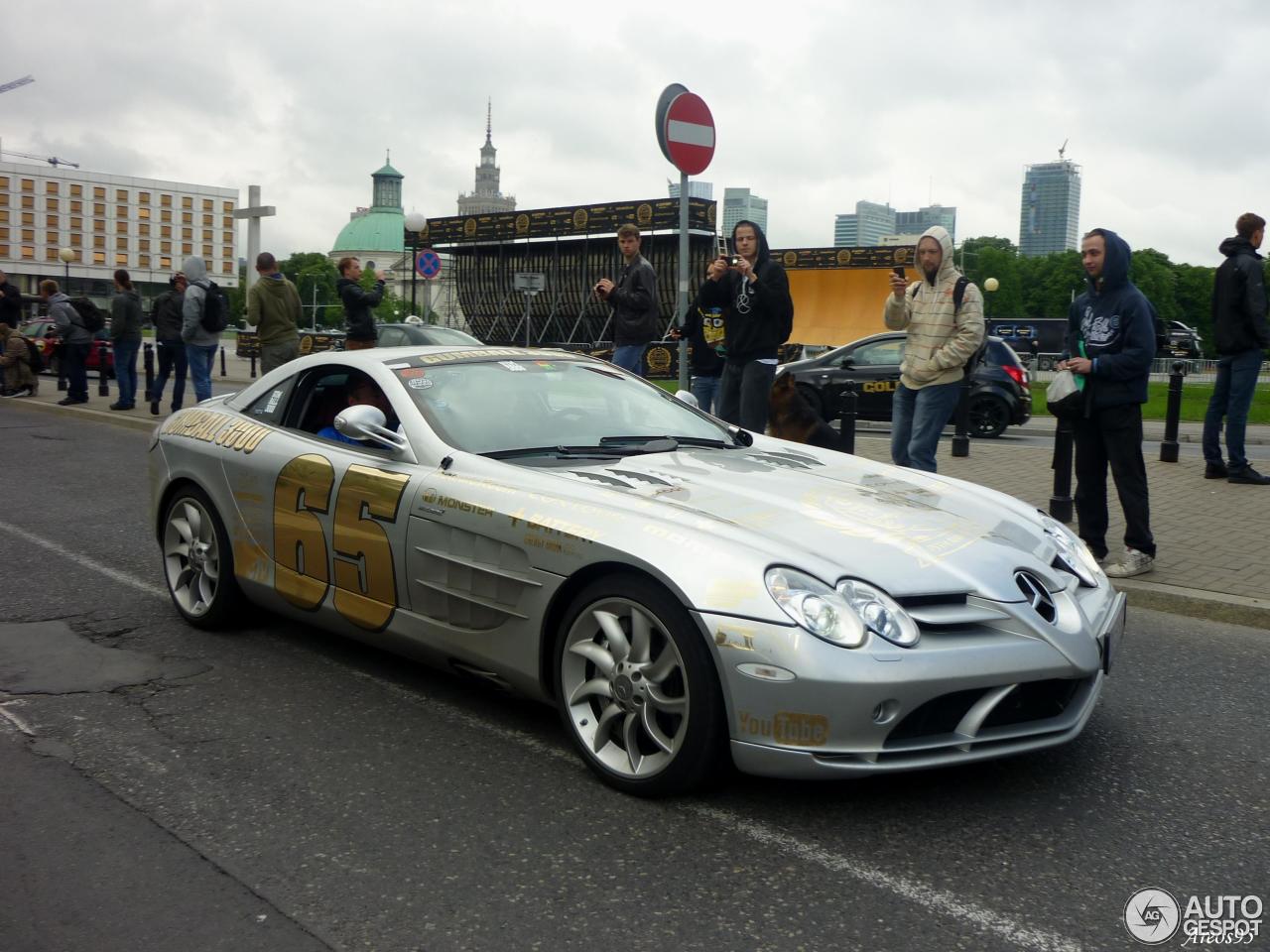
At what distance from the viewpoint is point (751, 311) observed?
8.59 meters

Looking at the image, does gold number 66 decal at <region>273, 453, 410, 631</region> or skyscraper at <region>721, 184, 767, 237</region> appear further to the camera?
skyscraper at <region>721, 184, 767, 237</region>

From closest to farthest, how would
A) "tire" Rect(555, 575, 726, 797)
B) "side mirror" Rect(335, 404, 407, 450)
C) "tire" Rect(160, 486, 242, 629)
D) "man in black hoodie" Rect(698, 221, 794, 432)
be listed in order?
"tire" Rect(555, 575, 726, 797)
"side mirror" Rect(335, 404, 407, 450)
"tire" Rect(160, 486, 242, 629)
"man in black hoodie" Rect(698, 221, 794, 432)

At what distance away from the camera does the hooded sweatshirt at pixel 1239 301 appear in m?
9.51

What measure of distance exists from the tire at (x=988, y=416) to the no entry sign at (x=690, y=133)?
8.74 meters

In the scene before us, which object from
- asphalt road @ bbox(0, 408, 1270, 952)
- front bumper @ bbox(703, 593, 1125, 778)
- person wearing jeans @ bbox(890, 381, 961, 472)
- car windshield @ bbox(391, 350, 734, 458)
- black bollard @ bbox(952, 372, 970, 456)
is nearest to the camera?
asphalt road @ bbox(0, 408, 1270, 952)

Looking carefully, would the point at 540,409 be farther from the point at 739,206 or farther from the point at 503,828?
the point at 739,206

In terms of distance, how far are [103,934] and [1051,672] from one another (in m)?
2.46

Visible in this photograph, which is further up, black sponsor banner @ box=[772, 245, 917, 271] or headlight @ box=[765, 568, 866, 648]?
black sponsor banner @ box=[772, 245, 917, 271]

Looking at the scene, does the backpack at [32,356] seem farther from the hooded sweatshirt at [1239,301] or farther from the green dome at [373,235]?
the green dome at [373,235]

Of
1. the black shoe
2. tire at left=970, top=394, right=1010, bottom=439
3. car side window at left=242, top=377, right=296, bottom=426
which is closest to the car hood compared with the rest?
car side window at left=242, top=377, right=296, bottom=426

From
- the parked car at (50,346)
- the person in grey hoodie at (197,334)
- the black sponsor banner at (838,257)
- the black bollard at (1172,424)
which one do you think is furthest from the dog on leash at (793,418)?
the black sponsor banner at (838,257)

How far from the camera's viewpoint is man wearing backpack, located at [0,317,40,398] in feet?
64.2

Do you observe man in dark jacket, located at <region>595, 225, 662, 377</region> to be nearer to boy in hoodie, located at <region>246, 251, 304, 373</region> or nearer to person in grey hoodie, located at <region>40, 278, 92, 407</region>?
boy in hoodie, located at <region>246, 251, 304, 373</region>

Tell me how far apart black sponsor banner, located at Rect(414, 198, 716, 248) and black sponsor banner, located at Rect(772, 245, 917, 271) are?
13.2 feet
